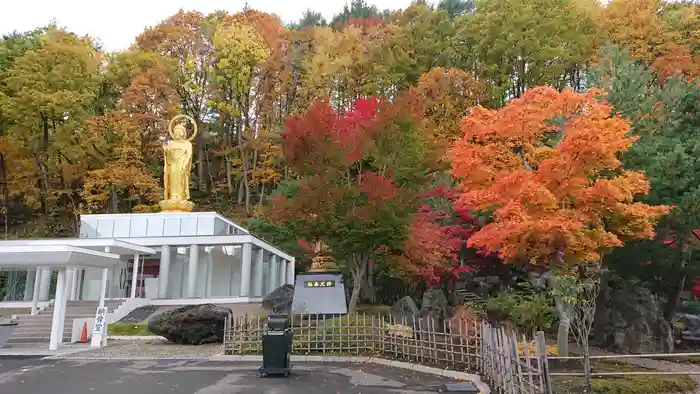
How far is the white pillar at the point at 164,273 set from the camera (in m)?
24.1

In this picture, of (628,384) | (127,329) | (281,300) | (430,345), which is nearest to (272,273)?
(281,300)

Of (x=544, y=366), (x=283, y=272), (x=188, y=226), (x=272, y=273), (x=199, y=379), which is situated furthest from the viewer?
(x=283, y=272)

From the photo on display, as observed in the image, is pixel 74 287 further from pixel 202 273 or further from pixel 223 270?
pixel 223 270

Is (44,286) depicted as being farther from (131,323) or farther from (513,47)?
(513,47)

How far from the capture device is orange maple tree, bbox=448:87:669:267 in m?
11.5

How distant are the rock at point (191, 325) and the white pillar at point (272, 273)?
11306 millimetres

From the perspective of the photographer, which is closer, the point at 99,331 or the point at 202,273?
the point at 99,331

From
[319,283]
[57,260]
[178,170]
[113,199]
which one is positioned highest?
[178,170]

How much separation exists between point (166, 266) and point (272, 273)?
5809 mm

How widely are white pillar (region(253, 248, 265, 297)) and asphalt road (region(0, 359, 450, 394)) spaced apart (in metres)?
13.0

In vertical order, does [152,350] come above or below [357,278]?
below

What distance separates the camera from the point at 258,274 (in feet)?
83.2

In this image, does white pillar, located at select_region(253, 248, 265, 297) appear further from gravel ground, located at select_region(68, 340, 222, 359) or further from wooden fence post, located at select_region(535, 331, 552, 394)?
wooden fence post, located at select_region(535, 331, 552, 394)

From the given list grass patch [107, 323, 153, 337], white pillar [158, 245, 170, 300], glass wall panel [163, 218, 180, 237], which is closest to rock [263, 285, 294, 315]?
grass patch [107, 323, 153, 337]
